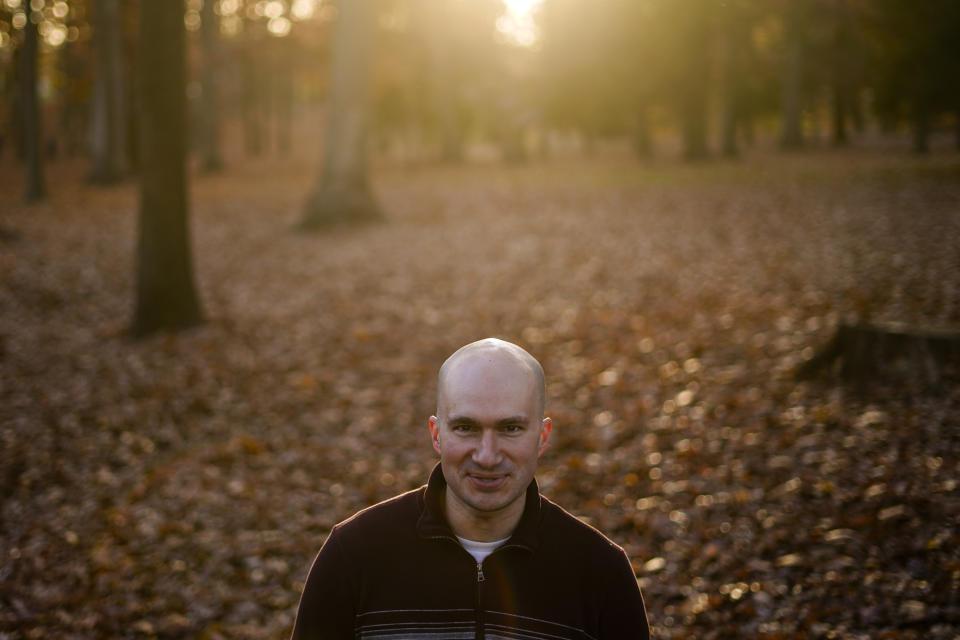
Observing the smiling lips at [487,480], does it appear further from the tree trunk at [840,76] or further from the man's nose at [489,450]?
the tree trunk at [840,76]

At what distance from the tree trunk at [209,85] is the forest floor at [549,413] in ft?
64.5

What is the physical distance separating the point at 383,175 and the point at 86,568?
32.7 m

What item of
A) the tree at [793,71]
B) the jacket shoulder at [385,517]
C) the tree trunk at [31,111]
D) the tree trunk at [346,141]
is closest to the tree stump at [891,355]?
the jacket shoulder at [385,517]

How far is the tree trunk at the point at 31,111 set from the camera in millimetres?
23189

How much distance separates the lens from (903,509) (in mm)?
5508

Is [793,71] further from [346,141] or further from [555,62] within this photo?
[346,141]

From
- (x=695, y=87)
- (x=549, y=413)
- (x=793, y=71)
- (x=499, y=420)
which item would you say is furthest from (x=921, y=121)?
(x=499, y=420)

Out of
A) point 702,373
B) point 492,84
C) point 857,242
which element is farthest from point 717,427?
point 492,84

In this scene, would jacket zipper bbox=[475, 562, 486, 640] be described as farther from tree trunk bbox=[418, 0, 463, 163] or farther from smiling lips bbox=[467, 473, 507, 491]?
tree trunk bbox=[418, 0, 463, 163]

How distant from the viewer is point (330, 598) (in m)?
2.45

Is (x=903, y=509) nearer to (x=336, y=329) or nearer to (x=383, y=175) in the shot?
(x=336, y=329)

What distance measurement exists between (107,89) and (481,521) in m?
31.0

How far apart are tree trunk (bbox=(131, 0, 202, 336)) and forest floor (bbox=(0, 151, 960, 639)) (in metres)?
0.48

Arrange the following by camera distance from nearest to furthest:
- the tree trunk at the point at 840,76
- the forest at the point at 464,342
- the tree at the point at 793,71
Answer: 1. the forest at the point at 464,342
2. the tree at the point at 793,71
3. the tree trunk at the point at 840,76
